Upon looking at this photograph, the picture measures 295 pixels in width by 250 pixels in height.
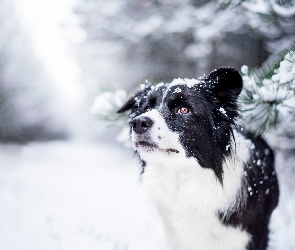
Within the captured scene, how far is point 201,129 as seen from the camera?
2.41 m

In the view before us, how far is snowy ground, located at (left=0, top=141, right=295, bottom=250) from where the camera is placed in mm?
3635

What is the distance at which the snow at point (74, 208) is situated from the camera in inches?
150

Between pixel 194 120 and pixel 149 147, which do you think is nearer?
pixel 149 147

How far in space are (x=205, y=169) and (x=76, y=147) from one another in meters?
12.9

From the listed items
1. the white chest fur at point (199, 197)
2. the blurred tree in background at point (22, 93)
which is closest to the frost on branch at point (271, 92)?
the white chest fur at point (199, 197)

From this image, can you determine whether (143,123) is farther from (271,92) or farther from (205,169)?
(271,92)

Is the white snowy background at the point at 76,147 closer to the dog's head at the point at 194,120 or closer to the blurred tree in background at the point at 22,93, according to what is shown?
the blurred tree in background at the point at 22,93

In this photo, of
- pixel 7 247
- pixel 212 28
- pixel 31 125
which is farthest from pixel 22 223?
pixel 31 125

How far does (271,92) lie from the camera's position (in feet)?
7.54

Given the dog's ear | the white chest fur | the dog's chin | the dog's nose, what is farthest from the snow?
the dog's ear

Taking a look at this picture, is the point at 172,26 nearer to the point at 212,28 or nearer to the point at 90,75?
the point at 212,28

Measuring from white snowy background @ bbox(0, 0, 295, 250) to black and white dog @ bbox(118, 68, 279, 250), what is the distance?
1.92ft

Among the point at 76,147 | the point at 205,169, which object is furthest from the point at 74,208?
the point at 76,147

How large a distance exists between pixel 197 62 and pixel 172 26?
157cm
